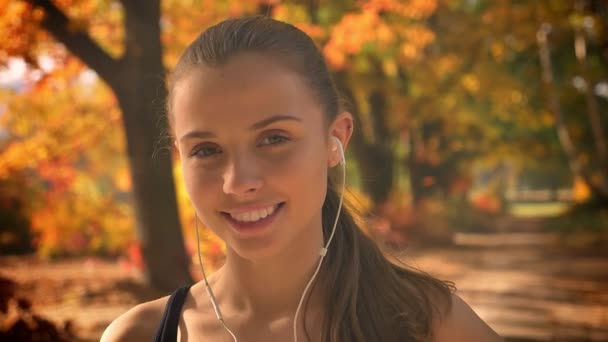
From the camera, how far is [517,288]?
743cm

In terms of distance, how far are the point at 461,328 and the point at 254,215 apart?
51cm

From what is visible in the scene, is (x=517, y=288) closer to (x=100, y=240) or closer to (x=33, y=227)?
(x=100, y=240)

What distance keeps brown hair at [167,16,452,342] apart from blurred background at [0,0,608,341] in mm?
183

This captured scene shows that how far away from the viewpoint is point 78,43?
15.5ft

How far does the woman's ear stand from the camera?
155cm

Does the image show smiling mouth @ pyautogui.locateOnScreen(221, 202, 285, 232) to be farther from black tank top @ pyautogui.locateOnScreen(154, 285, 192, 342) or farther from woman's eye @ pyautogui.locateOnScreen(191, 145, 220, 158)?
black tank top @ pyautogui.locateOnScreen(154, 285, 192, 342)

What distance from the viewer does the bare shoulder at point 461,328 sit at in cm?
141

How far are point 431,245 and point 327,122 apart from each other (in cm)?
964

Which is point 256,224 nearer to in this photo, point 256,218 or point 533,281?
point 256,218

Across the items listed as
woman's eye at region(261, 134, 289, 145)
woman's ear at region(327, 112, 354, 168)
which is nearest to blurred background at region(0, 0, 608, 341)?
woman's ear at region(327, 112, 354, 168)

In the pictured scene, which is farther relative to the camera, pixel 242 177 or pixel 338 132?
pixel 338 132

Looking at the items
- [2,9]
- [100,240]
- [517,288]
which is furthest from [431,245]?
[2,9]

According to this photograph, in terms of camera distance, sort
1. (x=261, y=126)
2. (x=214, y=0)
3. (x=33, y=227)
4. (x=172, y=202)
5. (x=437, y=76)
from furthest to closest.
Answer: (x=437, y=76) → (x=33, y=227) → (x=214, y=0) → (x=172, y=202) → (x=261, y=126)

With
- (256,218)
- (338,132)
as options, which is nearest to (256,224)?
(256,218)
